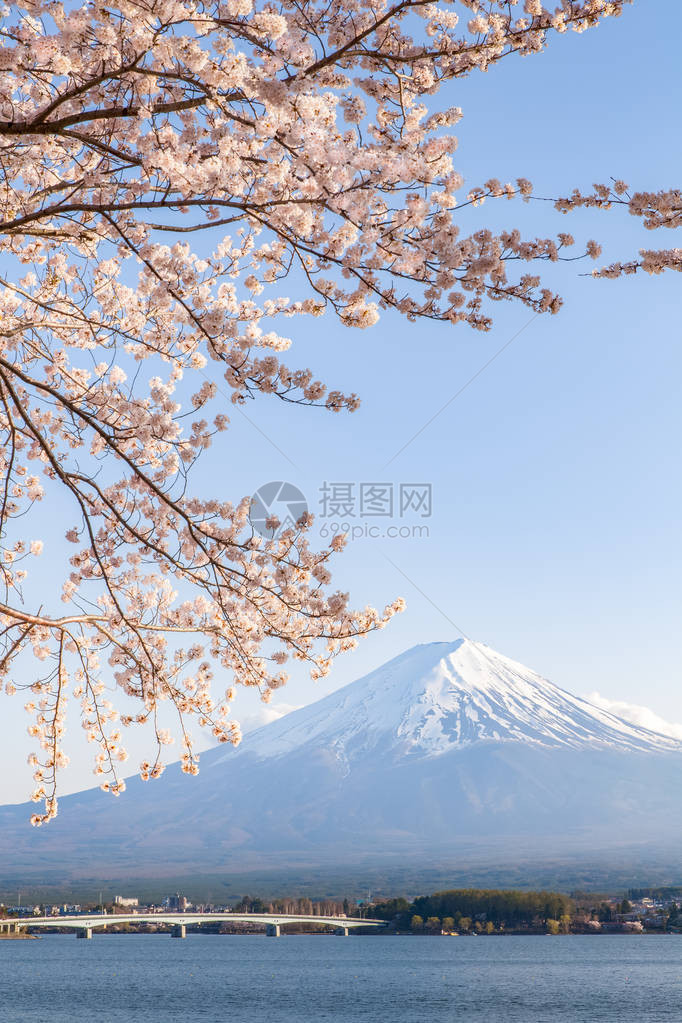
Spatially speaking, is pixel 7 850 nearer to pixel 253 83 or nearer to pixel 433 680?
pixel 433 680

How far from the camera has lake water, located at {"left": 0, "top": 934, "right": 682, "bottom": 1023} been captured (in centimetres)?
3503

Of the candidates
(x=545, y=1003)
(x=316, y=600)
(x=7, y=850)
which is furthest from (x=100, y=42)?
(x=7, y=850)

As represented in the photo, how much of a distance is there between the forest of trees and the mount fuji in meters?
46.5

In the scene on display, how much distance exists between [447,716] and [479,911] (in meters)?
88.6

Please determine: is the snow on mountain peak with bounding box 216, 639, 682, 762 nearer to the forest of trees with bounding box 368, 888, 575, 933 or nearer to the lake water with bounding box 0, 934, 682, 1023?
the lake water with bounding box 0, 934, 682, 1023

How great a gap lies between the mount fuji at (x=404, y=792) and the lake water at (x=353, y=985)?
50613mm

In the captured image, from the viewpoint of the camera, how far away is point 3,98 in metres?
3.42

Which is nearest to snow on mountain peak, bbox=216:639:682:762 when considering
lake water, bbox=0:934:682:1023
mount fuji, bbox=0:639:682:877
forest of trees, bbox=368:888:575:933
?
mount fuji, bbox=0:639:682:877

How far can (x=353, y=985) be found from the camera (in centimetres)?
4734

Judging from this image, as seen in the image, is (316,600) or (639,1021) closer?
(316,600)

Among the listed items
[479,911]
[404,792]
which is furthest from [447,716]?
[479,911]

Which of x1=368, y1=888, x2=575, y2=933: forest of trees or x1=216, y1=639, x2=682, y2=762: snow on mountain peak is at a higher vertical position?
x1=216, y1=639, x2=682, y2=762: snow on mountain peak

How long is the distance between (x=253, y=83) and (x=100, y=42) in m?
0.51

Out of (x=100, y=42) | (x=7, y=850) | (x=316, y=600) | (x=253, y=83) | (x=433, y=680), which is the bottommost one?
(x=7, y=850)
